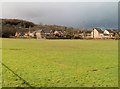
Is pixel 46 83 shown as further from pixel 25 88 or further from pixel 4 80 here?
pixel 4 80

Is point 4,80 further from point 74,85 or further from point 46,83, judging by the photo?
point 74,85

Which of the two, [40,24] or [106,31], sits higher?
[40,24]

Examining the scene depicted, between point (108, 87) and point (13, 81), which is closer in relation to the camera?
point (108, 87)

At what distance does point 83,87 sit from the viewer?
18.1 ft

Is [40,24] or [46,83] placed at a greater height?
[40,24]

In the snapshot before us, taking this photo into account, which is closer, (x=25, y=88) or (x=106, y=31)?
(x=25, y=88)

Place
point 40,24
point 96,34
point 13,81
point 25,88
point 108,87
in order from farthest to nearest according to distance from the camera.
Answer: point 40,24 < point 96,34 < point 13,81 < point 108,87 < point 25,88

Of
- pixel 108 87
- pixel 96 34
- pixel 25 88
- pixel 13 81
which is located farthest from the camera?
pixel 96 34

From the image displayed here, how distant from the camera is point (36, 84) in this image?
226 inches

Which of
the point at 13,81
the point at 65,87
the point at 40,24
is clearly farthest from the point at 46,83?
the point at 40,24

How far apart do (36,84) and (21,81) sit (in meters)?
0.82

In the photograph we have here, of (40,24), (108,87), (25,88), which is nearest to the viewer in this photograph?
(25,88)

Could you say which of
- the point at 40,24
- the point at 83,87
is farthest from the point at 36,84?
the point at 40,24

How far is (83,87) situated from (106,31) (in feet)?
375
